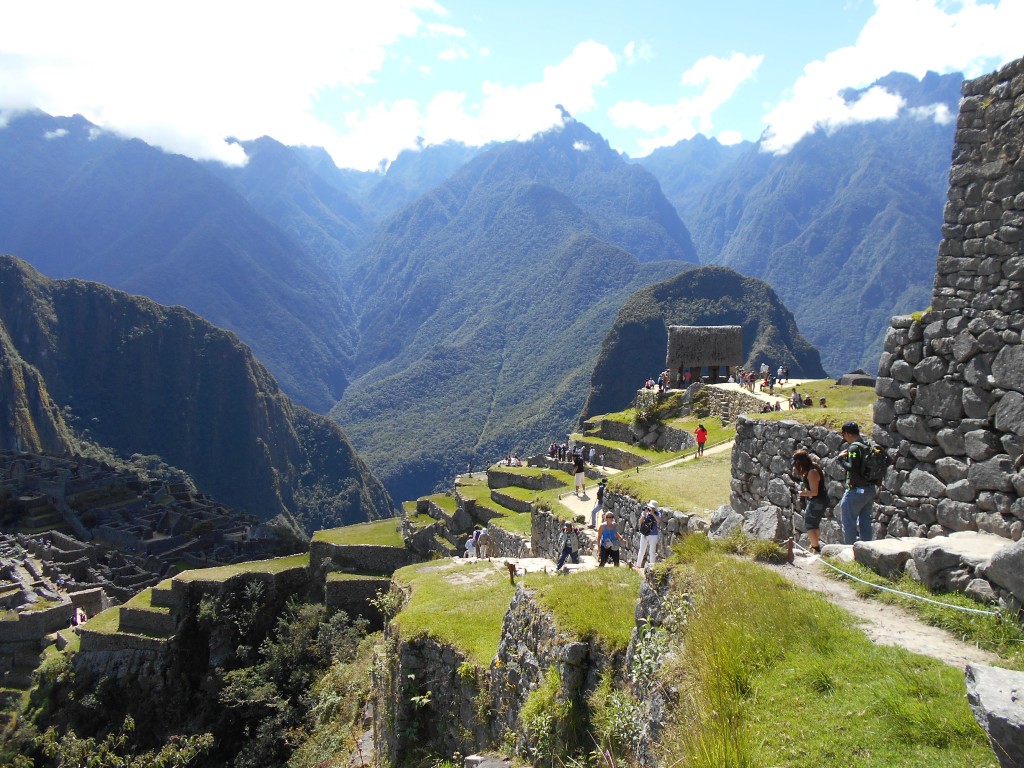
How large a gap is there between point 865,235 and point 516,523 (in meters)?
168

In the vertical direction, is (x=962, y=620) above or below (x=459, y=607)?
above

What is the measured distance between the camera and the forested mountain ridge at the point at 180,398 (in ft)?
405

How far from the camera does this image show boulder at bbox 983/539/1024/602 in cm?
431

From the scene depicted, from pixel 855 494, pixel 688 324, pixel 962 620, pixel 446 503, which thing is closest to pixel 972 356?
pixel 855 494

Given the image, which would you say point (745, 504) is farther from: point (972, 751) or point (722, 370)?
point (722, 370)

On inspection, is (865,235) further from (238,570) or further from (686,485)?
(686,485)

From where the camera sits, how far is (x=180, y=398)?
142125mm

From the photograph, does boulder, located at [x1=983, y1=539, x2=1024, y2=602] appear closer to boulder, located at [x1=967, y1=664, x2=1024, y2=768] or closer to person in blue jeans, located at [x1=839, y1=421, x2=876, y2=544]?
boulder, located at [x1=967, y1=664, x2=1024, y2=768]

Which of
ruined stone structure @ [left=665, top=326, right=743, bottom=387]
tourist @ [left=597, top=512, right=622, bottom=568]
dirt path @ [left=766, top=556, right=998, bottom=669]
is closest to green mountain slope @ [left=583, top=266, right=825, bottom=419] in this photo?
ruined stone structure @ [left=665, top=326, right=743, bottom=387]

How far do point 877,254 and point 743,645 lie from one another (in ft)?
555

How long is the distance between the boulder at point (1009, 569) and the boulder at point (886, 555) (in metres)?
0.81

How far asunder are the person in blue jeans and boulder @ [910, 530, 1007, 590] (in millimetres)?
1521

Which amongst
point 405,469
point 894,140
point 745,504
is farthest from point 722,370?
point 894,140

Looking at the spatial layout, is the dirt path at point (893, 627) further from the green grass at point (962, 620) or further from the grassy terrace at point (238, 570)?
the grassy terrace at point (238, 570)
